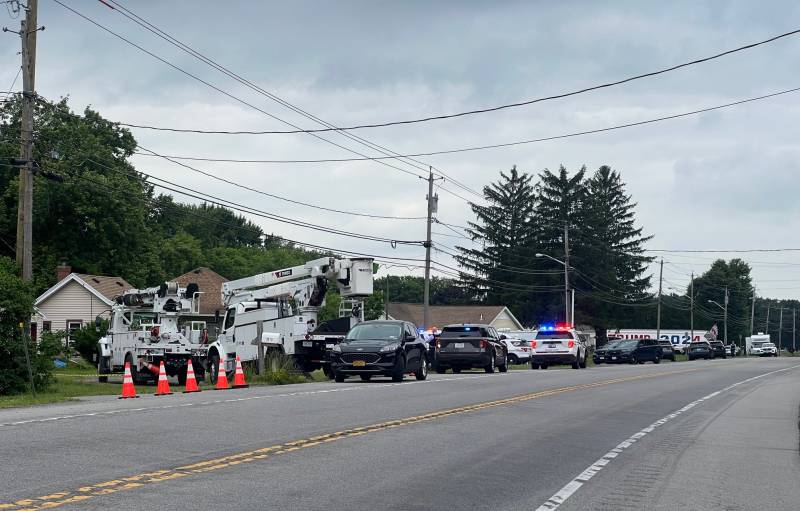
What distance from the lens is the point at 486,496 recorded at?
30.7 feet

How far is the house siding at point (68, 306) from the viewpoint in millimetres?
60656

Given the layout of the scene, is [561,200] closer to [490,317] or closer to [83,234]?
[490,317]

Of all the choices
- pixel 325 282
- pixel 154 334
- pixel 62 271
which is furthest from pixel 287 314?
pixel 62 271

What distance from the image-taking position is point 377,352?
2800 centimetres

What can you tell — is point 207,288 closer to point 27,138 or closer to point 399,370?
point 27,138

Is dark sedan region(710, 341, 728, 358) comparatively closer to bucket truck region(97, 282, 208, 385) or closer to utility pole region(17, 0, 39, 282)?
bucket truck region(97, 282, 208, 385)

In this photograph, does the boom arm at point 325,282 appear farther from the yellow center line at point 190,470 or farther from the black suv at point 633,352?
the black suv at point 633,352

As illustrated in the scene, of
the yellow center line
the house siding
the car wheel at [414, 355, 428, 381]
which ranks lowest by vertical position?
the car wheel at [414, 355, 428, 381]

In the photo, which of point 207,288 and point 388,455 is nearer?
point 388,455

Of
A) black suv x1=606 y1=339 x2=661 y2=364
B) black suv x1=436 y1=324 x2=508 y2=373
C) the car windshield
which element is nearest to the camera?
the car windshield

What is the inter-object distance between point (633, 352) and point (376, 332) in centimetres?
3510

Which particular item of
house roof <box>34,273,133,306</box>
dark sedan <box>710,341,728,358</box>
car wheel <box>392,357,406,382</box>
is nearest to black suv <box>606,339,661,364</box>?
dark sedan <box>710,341,728,358</box>

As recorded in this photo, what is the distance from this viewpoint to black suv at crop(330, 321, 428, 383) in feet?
91.9

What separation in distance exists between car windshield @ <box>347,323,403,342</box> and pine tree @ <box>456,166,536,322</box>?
242 ft
